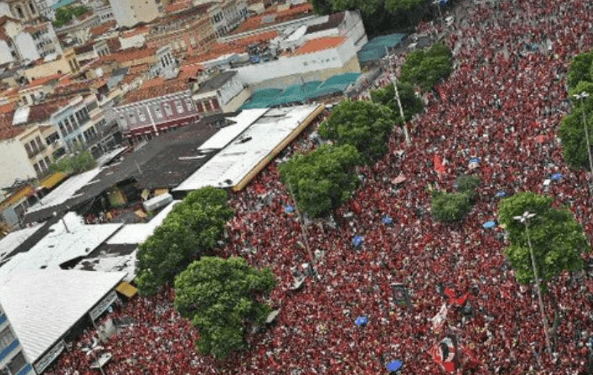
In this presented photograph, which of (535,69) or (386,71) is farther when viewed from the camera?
(386,71)

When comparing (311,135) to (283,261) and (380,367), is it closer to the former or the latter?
(283,261)

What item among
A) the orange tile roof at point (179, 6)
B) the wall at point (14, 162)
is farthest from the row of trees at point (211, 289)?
the orange tile roof at point (179, 6)

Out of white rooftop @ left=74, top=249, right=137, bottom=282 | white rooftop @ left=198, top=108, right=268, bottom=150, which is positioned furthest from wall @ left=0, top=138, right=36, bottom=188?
white rooftop @ left=74, top=249, right=137, bottom=282

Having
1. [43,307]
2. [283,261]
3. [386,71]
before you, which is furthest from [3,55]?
[283,261]

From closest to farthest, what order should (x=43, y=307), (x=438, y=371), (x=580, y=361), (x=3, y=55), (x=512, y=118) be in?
(x=580, y=361)
(x=438, y=371)
(x=43, y=307)
(x=512, y=118)
(x=3, y=55)

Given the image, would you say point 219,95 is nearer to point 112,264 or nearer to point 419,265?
point 112,264
